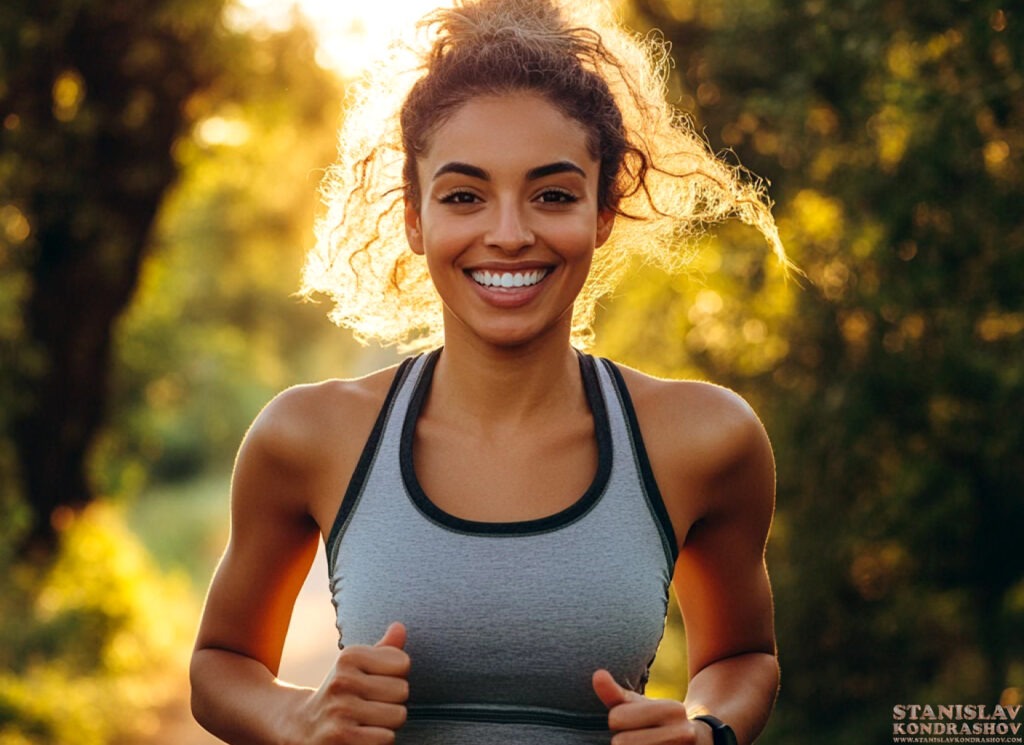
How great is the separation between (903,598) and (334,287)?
418 cm

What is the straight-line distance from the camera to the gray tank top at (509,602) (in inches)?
83.2

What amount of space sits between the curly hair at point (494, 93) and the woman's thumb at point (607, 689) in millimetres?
905

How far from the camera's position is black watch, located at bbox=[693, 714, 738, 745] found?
2.20 meters

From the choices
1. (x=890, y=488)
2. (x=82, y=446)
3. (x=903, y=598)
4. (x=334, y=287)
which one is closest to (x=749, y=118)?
(x=890, y=488)

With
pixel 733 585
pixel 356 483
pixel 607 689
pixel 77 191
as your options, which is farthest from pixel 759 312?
pixel 77 191

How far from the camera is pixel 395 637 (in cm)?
201

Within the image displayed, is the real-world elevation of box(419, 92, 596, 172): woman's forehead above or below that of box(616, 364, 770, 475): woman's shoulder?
above

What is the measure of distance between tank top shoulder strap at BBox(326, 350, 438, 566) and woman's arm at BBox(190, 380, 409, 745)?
0.18ft

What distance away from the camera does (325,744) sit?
2049mm

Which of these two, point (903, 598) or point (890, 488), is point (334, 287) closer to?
point (890, 488)

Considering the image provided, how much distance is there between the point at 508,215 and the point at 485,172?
84 millimetres

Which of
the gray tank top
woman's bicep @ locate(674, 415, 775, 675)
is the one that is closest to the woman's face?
the gray tank top

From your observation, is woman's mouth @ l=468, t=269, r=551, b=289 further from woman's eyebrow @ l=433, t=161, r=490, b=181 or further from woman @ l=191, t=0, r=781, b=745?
woman's eyebrow @ l=433, t=161, r=490, b=181

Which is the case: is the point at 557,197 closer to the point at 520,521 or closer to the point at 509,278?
the point at 509,278
